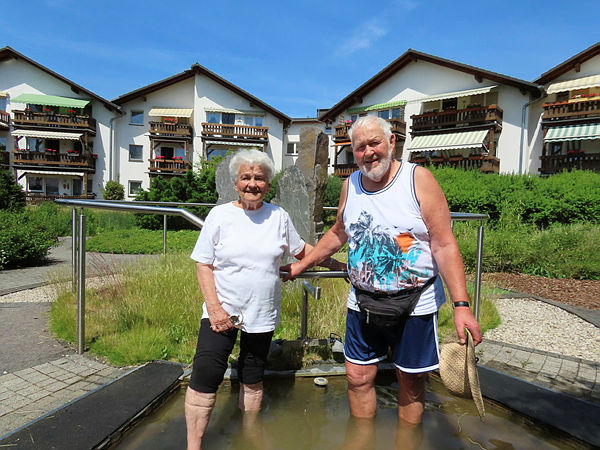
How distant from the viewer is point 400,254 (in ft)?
6.69

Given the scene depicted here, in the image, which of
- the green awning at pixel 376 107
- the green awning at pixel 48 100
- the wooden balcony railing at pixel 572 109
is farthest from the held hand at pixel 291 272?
the green awning at pixel 48 100

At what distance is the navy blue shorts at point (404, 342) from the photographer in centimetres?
208

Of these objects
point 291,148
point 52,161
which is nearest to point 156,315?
point 52,161

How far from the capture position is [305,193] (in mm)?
7027

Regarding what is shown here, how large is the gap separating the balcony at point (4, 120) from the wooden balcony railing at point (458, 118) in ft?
97.8

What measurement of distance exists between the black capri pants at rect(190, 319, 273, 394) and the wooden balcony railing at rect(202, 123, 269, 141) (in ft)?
108

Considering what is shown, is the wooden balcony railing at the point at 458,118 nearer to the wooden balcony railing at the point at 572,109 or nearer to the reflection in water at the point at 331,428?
the wooden balcony railing at the point at 572,109

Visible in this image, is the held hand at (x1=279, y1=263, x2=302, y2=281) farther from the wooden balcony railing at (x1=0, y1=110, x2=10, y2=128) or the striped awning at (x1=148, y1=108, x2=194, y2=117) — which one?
the wooden balcony railing at (x1=0, y1=110, x2=10, y2=128)

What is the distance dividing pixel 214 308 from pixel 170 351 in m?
1.71

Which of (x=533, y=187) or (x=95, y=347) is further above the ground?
(x=533, y=187)

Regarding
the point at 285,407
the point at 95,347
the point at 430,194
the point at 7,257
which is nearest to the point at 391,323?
the point at 430,194

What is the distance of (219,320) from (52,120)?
37327 millimetres

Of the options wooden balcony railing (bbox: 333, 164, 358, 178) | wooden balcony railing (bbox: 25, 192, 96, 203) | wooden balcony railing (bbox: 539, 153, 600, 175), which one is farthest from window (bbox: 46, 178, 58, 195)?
wooden balcony railing (bbox: 539, 153, 600, 175)

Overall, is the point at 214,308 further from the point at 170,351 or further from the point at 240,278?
the point at 170,351
